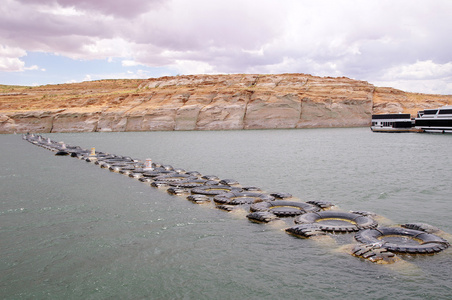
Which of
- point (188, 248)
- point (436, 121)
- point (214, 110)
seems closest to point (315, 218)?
point (188, 248)

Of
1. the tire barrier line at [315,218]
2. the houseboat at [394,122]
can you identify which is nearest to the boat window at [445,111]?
the houseboat at [394,122]

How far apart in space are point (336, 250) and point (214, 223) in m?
4.20

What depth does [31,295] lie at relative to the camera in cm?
745

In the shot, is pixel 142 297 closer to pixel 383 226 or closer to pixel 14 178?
pixel 383 226

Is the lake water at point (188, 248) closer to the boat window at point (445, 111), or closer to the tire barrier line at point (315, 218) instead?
the tire barrier line at point (315, 218)

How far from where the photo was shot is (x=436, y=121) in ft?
233

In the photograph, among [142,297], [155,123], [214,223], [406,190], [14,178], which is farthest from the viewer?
[155,123]

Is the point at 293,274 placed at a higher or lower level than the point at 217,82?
lower

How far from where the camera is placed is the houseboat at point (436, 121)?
69.2m

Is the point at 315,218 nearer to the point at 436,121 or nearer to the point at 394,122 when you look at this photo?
the point at 436,121

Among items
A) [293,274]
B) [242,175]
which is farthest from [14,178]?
[293,274]

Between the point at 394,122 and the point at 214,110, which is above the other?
the point at 214,110

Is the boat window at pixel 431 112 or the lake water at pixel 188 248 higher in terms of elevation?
the boat window at pixel 431 112

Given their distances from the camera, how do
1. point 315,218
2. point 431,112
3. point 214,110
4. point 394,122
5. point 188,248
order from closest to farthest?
point 188,248 < point 315,218 < point 431,112 < point 394,122 < point 214,110
